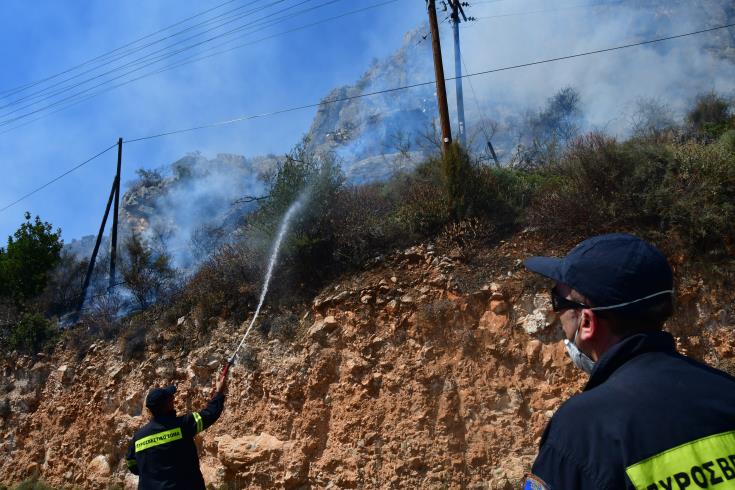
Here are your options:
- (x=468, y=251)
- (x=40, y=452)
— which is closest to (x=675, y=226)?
(x=468, y=251)

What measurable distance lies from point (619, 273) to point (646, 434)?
0.50 m

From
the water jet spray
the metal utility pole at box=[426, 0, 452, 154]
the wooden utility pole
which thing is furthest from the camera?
the wooden utility pole

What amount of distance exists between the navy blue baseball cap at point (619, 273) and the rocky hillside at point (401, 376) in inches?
249

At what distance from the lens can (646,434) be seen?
150cm

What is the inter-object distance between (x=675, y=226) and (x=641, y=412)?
7.60 m

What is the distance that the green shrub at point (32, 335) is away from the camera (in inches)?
579

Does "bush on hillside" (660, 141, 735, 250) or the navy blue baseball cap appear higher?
the navy blue baseball cap

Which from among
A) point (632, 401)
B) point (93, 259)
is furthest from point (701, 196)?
point (93, 259)

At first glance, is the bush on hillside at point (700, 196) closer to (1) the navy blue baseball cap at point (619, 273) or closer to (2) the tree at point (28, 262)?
(1) the navy blue baseball cap at point (619, 273)

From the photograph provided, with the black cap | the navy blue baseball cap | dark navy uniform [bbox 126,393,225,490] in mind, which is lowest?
dark navy uniform [bbox 126,393,225,490]

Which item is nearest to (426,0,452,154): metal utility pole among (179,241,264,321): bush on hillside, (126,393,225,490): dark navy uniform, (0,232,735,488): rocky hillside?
(0,232,735,488): rocky hillside

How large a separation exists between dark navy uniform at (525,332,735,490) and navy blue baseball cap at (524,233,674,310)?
0.21m

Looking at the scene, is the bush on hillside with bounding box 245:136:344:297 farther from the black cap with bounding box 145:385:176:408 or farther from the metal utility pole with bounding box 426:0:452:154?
the black cap with bounding box 145:385:176:408

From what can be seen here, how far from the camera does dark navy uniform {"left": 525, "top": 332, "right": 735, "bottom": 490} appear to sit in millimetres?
1471
